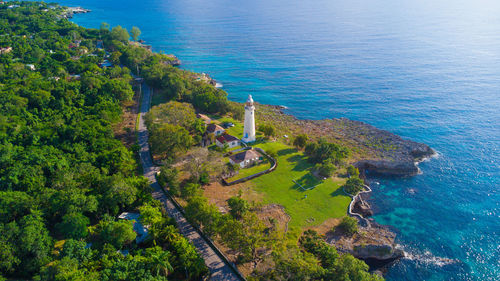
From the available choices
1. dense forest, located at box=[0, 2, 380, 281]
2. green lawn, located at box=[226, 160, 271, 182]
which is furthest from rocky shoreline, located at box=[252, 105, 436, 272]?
green lawn, located at box=[226, 160, 271, 182]

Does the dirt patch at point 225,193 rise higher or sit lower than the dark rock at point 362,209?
lower

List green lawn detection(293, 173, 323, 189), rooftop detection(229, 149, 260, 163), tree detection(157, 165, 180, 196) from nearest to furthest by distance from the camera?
tree detection(157, 165, 180, 196) → green lawn detection(293, 173, 323, 189) → rooftop detection(229, 149, 260, 163)

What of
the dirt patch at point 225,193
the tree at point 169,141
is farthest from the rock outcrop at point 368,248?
the tree at point 169,141

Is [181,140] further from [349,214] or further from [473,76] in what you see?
[473,76]

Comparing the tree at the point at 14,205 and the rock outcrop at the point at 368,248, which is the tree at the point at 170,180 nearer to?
the tree at the point at 14,205

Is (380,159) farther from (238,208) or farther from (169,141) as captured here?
(169,141)

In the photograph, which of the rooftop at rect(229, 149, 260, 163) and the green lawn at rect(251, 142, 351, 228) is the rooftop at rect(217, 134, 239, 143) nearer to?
the rooftop at rect(229, 149, 260, 163)

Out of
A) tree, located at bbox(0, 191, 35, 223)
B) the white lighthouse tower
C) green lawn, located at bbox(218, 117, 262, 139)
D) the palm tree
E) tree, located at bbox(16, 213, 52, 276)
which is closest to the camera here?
the palm tree
